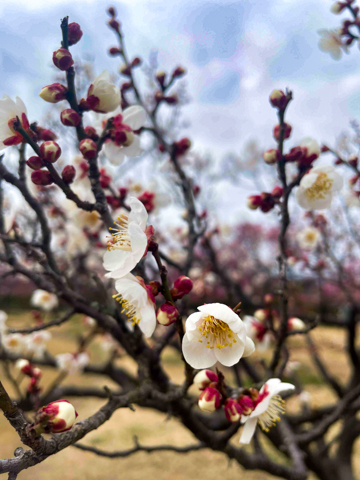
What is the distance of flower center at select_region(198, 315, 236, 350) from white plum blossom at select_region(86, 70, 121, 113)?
0.75 metres

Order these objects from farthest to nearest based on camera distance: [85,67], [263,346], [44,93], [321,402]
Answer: [321,402] < [85,67] < [263,346] < [44,93]

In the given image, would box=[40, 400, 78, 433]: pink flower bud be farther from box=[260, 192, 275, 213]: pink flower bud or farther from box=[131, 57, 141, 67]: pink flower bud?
box=[131, 57, 141, 67]: pink flower bud

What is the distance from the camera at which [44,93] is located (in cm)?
94

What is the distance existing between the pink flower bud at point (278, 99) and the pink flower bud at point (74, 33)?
25.8 inches

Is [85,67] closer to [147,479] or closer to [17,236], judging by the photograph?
[17,236]

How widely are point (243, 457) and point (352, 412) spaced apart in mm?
1692

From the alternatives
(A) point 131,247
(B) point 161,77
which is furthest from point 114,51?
(A) point 131,247

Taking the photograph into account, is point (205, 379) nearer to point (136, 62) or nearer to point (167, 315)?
point (167, 315)

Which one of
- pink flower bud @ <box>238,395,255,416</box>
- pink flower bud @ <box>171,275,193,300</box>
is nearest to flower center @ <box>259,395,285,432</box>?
pink flower bud @ <box>238,395,255,416</box>

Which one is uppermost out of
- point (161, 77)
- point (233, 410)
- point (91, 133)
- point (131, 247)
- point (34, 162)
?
point (161, 77)

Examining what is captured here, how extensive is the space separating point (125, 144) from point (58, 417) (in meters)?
0.86

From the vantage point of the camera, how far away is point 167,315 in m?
0.70

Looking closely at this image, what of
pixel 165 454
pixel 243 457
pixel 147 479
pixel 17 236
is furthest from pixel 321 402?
pixel 17 236

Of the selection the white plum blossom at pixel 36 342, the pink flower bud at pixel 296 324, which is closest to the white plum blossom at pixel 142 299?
the pink flower bud at pixel 296 324
